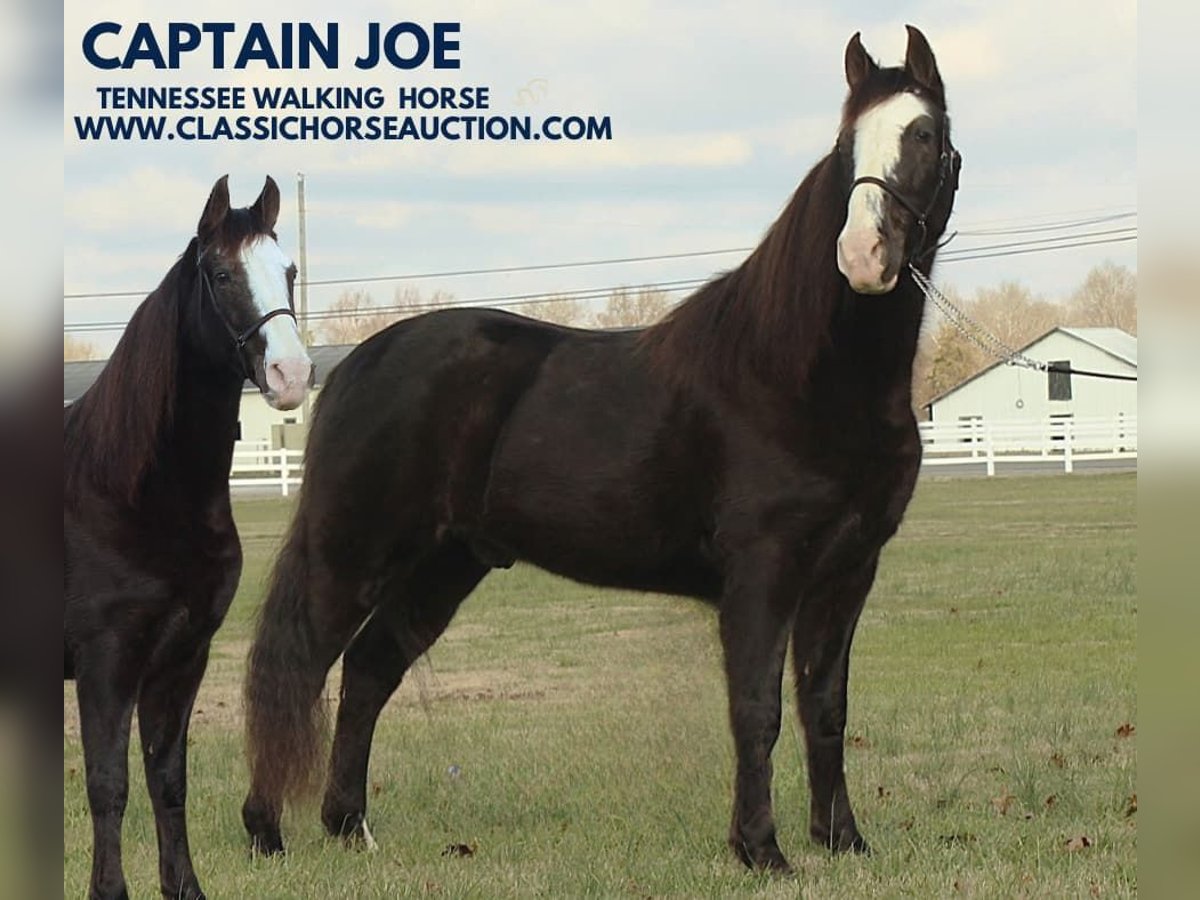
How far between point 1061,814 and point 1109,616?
6.54 metres

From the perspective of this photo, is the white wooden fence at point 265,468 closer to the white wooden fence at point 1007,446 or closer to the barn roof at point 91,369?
the white wooden fence at point 1007,446

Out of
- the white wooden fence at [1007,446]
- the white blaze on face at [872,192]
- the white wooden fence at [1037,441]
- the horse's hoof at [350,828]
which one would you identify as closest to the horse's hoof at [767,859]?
the horse's hoof at [350,828]

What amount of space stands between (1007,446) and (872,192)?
30.4 metres

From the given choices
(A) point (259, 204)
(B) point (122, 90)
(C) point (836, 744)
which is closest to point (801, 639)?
(C) point (836, 744)

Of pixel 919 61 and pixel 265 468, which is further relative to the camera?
pixel 265 468

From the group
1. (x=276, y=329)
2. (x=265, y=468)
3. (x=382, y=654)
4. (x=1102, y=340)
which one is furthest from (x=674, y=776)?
(x=1102, y=340)

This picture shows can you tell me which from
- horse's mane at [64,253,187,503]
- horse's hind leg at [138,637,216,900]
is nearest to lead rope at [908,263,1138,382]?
horse's mane at [64,253,187,503]

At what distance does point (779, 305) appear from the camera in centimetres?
522

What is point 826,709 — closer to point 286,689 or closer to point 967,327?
point 967,327

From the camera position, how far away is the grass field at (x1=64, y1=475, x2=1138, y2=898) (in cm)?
504

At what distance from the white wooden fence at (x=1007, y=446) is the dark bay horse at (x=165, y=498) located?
2608 centimetres

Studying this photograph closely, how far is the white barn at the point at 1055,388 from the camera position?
48.5 m

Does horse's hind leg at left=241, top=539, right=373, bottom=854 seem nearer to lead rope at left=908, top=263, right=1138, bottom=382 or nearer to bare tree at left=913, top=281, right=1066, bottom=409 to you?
lead rope at left=908, top=263, right=1138, bottom=382

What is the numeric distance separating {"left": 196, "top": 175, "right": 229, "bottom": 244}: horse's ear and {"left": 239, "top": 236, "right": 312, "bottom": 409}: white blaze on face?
158 mm
